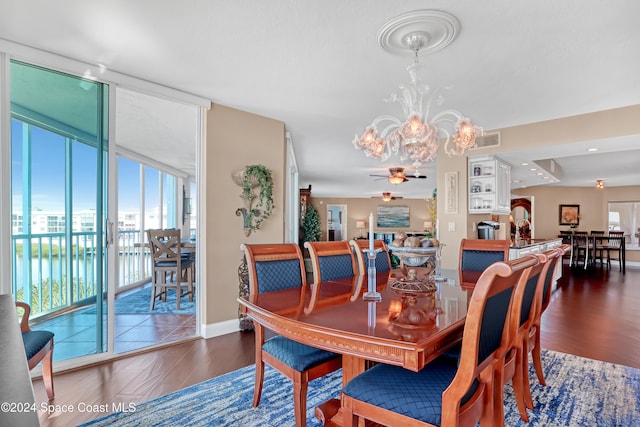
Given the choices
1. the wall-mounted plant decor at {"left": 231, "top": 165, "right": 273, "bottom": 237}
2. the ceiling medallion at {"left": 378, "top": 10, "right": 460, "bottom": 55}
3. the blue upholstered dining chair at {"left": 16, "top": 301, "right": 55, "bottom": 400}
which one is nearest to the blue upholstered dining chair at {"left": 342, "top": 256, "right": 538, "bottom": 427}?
the ceiling medallion at {"left": 378, "top": 10, "right": 460, "bottom": 55}

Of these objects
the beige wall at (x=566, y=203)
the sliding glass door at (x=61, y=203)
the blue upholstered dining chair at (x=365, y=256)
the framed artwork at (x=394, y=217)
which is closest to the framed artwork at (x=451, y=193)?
the blue upholstered dining chair at (x=365, y=256)

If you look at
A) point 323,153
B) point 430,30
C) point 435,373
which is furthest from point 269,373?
point 323,153

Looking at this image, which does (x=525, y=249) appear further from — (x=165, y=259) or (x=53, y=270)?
(x=53, y=270)

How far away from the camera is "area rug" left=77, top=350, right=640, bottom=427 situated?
1.77 meters

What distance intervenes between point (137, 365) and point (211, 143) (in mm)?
2064

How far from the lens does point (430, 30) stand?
76.0 inches

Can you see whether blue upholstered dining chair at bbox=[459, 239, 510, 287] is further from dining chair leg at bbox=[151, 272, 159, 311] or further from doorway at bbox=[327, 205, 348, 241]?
doorway at bbox=[327, 205, 348, 241]

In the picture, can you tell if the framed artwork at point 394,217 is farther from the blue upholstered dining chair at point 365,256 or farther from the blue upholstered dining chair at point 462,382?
the blue upholstered dining chair at point 462,382

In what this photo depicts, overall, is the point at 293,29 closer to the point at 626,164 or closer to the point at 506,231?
the point at 506,231

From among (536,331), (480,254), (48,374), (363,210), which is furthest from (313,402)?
(363,210)

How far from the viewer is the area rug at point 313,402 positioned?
177 centimetres

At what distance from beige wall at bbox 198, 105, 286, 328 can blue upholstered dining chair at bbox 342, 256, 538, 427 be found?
7.43 ft

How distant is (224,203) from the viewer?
130 inches

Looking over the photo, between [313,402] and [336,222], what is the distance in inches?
478
